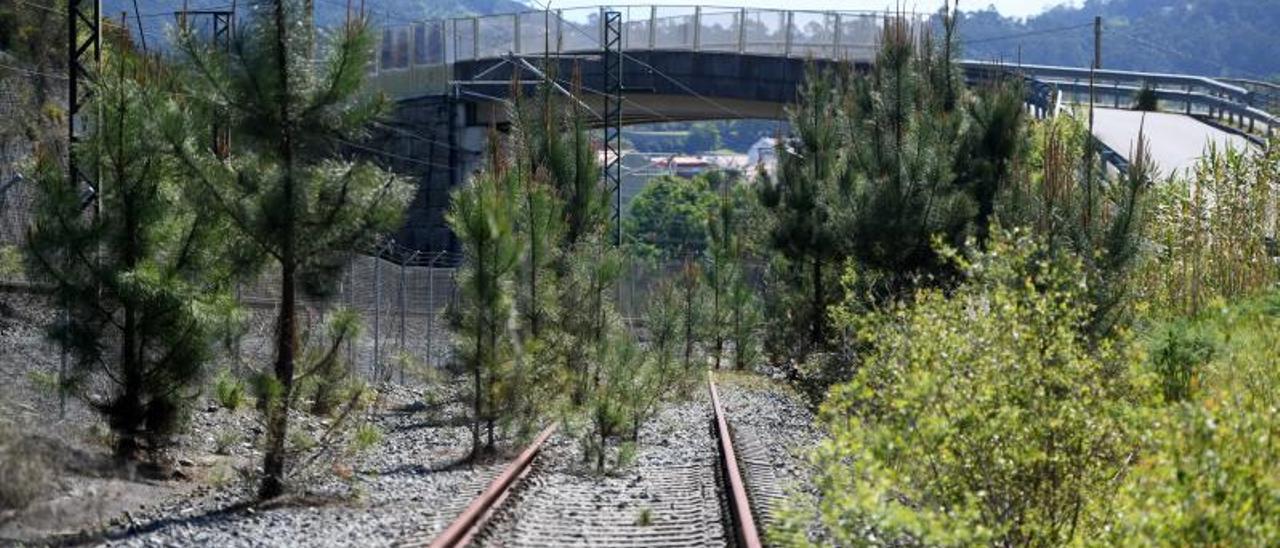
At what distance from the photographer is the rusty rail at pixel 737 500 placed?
12.9 metres

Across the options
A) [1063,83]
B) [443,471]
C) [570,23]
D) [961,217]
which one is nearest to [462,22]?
[570,23]

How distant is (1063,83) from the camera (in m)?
54.5

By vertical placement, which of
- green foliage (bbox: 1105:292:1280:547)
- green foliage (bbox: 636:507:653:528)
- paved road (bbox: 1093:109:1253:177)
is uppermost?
green foliage (bbox: 1105:292:1280:547)

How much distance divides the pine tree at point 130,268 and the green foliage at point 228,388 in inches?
49.4

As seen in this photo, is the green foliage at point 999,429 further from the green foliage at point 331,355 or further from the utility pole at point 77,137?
the utility pole at point 77,137

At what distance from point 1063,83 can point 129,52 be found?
4015 centimetres

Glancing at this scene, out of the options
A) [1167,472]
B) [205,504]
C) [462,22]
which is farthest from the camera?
[462,22]

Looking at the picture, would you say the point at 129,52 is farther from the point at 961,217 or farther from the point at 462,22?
the point at 462,22

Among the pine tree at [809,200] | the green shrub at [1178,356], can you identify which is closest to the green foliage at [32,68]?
the pine tree at [809,200]

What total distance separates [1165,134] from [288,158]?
42.2 metres

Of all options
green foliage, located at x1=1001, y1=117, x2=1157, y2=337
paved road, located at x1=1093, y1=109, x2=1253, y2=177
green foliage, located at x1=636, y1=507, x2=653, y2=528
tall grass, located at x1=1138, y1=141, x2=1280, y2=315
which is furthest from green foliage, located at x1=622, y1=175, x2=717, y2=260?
green foliage, located at x1=636, y1=507, x2=653, y2=528

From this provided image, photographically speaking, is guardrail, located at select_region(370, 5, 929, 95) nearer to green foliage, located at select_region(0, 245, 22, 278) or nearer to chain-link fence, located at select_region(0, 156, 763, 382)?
chain-link fence, located at select_region(0, 156, 763, 382)

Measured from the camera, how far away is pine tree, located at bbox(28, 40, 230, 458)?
17.9 m

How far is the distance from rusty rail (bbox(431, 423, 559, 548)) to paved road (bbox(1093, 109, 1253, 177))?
26132mm
